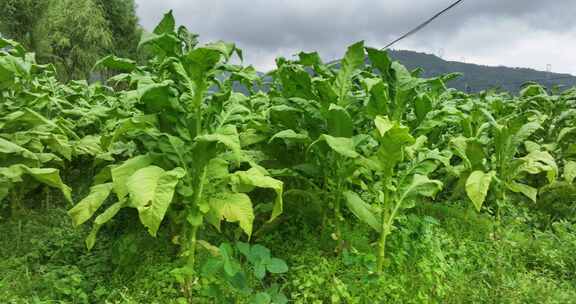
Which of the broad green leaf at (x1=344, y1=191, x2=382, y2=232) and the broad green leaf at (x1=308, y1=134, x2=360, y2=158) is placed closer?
the broad green leaf at (x1=308, y1=134, x2=360, y2=158)

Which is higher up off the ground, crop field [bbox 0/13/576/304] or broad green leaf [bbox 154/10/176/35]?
broad green leaf [bbox 154/10/176/35]

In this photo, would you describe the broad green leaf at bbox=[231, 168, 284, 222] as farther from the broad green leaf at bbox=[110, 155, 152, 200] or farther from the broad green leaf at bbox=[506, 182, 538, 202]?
the broad green leaf at bbox=[506, 182, 538, 202]

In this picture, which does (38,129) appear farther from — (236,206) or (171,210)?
(236,206)

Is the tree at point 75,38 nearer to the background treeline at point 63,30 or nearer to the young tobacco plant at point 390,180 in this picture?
the background treeline at point 63,30

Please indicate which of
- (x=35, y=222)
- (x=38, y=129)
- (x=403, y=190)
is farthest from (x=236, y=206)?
(x=35, y=222)

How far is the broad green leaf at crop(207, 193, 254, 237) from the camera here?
9.00 feet

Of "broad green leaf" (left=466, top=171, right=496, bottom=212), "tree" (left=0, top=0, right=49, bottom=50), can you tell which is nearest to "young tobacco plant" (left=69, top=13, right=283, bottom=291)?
"broad green leaf" (left=466, top=171, right=496, bottom=212)

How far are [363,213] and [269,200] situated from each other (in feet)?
3.35

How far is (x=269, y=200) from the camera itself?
12.8 ft

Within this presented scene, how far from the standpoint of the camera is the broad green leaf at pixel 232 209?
274cm

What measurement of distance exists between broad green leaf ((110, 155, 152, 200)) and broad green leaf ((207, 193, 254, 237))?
503 millimetres

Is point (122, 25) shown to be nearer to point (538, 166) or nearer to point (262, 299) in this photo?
point (538, 166)

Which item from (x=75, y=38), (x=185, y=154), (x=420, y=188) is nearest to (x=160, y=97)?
(x=185, y=154)

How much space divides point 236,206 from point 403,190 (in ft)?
3.86
